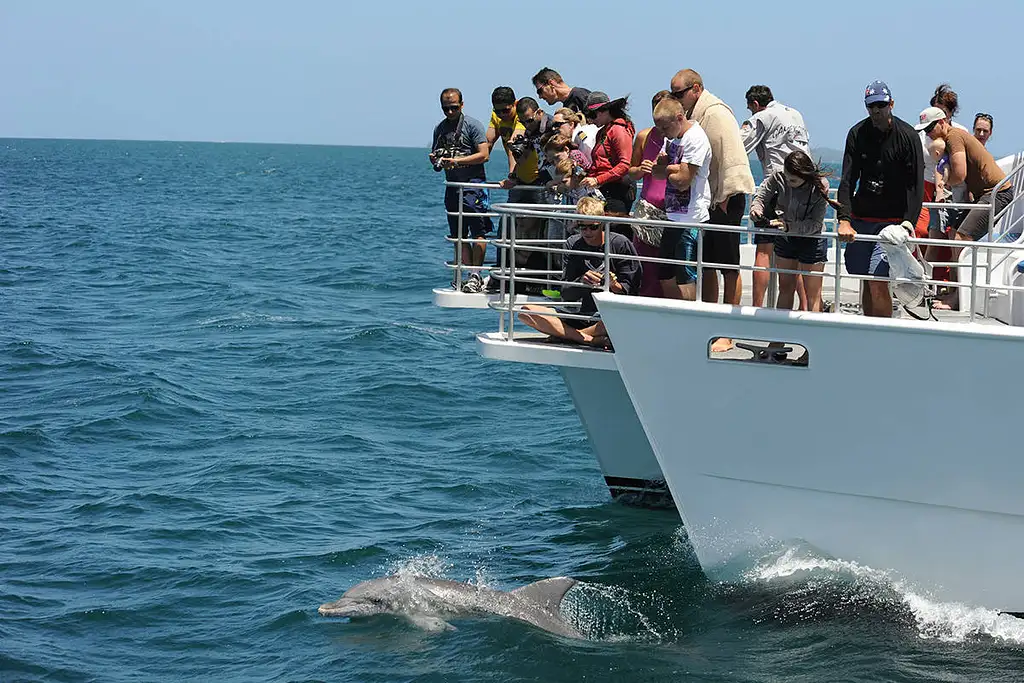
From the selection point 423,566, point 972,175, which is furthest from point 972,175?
point 423,566

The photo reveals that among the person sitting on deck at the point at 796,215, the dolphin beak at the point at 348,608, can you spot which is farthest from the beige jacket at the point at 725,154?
the dolphin beak at the point at 348,608

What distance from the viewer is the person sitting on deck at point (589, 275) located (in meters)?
10.2

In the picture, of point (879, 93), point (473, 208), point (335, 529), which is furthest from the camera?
point (473, 208)

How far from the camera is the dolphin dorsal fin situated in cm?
1034

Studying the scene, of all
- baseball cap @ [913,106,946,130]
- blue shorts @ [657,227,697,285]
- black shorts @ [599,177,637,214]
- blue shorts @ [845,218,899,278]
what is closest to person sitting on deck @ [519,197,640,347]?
blue shorts @ [657,227,697,285]

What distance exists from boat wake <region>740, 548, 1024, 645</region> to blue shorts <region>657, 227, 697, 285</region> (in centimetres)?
229

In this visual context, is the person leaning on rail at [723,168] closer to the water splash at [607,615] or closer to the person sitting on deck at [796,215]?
the person sitting on deck at [796,215]

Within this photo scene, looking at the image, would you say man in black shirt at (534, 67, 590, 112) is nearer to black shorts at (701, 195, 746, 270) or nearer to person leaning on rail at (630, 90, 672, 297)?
person leaning on rail at (630, 90, 672, 297)

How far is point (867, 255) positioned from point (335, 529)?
6.22m

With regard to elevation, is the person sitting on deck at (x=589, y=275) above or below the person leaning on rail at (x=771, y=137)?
below

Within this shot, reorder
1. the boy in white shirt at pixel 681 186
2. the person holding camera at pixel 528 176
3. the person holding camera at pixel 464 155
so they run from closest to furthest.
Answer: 1. the boy in white shirt at pixel 681 186
2. the person holding camera at pixel 528 176
3. the person holding camera at pixel 464 155

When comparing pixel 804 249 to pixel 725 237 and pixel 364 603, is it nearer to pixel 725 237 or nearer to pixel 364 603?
pixel 725 237

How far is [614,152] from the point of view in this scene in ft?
35.7

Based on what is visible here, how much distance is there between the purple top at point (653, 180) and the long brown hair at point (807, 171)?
1.34 metres
